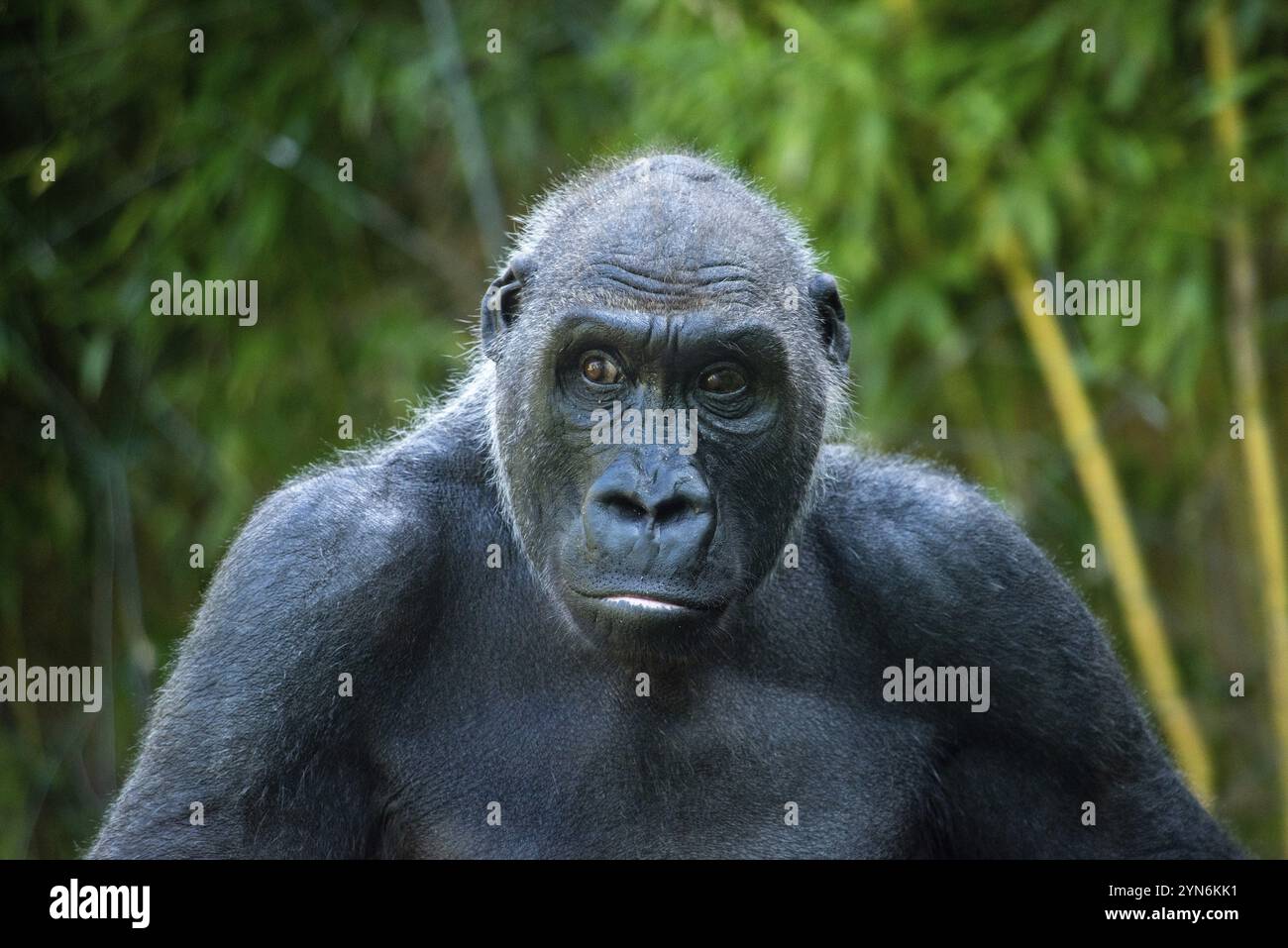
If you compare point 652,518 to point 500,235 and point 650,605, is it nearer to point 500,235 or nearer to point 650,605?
point 650,605

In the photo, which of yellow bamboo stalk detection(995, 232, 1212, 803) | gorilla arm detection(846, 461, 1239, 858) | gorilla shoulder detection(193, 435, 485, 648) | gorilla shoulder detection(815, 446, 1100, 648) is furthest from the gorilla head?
yellow bamboo stalk detection(995, 232, 1212, 803)

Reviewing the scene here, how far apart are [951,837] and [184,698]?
2430 mm

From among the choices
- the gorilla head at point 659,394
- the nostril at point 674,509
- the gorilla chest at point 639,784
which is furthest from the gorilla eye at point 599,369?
the gorilla chest at point 639,784

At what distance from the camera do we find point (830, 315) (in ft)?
16.7

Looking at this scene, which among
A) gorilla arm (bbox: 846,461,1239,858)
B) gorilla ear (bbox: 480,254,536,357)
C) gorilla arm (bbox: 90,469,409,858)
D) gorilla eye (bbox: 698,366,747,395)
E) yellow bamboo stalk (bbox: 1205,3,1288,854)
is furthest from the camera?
yellow bamboo stalk (bbox: 1205,3,1288,854)

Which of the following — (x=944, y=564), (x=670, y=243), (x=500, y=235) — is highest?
(x=500, y=235)

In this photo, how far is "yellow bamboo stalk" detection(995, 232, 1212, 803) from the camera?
328 inches

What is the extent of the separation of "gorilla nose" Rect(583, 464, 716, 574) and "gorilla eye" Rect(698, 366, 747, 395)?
1.29 ft

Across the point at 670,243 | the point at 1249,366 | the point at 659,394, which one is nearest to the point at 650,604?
the point at 659,394

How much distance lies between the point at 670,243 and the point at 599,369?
48 centimetres

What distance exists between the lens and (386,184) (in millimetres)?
10469

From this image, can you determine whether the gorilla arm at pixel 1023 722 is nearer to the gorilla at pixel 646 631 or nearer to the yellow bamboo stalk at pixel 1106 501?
the gorilla at pixel 646 631

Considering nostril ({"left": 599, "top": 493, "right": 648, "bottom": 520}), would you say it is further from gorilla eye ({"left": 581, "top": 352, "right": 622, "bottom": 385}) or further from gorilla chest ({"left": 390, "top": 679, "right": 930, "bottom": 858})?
gorilla chest ({"left": 390, "top": 679, "right": 930, "bottom": 858})

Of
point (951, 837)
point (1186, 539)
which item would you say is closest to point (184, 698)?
point (951, 837)
